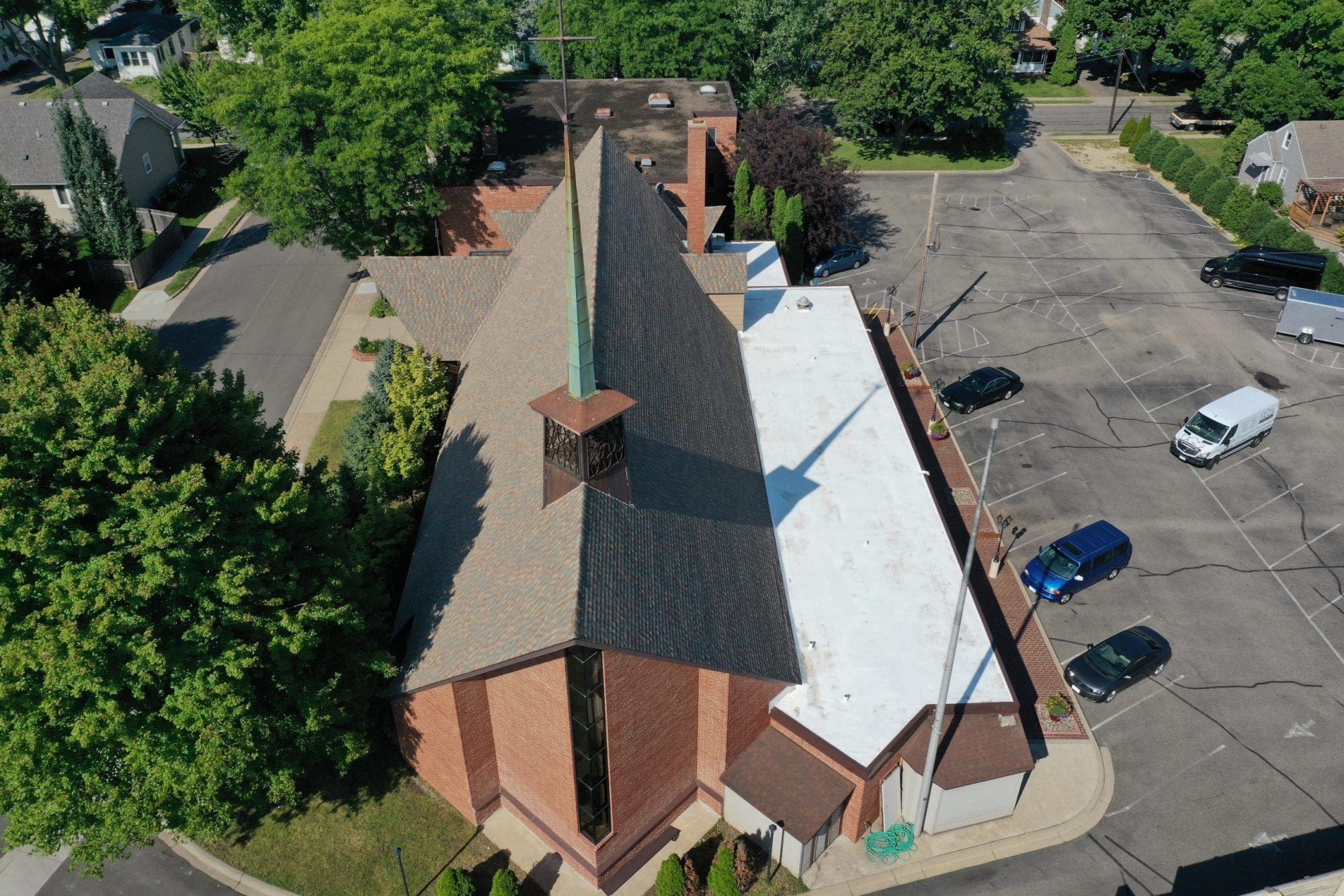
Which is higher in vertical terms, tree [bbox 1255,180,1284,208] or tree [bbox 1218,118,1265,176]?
tree [bbox 1218,118,1265,176]

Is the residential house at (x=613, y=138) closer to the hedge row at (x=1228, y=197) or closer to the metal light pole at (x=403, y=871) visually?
the metal light pole at (x=403, y=871)

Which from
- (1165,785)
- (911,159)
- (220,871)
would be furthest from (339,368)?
(911,159)

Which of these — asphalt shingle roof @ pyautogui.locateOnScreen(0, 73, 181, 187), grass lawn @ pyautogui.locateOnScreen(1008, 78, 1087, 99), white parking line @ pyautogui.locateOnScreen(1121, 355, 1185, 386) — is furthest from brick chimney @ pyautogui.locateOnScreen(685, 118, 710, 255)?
grass lawn @ pyautogui.locateOnScreen(1008, 78, 1087, 99)

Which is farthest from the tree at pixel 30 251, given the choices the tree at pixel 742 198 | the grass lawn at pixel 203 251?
the tree at pixel 742 198

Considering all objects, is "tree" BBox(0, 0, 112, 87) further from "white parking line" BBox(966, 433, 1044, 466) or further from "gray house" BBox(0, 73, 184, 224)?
"white parking line" BBox(966, 433, 1044, 466)

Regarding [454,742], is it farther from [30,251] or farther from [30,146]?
[30,146]

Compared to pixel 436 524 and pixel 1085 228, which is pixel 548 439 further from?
pixel 1085 228

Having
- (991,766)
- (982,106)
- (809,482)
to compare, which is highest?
(982,106)

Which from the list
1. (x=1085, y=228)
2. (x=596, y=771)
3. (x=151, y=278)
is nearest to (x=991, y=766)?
(x=596, y=771)
